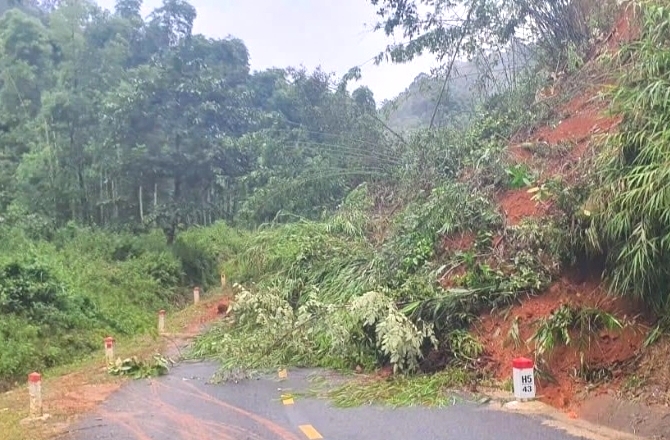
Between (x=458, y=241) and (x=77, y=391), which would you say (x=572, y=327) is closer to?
(x=458, y=241)

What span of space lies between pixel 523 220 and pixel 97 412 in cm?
667

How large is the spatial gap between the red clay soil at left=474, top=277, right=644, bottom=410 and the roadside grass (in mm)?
5327

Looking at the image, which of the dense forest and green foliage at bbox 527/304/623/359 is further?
Answer: the dense forest

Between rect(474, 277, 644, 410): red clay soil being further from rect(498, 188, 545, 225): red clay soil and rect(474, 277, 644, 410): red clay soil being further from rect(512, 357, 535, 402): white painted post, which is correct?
rect(498, 188, 545, 225): red clay soil

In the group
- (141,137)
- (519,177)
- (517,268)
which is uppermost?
(141,137)

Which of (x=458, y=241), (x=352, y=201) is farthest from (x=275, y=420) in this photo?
(x=352, y=201)

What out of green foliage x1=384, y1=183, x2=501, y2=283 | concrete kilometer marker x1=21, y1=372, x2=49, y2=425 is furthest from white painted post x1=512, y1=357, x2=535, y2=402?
concrete kilometer marker x1=21, y1=372, x2=49, y2=425

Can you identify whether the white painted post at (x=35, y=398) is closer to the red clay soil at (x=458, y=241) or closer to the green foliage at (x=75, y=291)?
the green foliage at (x=75, y=291)

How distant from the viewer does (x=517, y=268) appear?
9.56 meters

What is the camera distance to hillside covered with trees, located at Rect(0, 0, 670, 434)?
7957 mm

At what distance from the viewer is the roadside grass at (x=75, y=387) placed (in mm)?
7465

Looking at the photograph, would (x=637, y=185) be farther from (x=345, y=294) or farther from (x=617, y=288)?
(x=345, y=294)

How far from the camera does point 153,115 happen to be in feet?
76.3

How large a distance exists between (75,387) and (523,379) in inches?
Answer: 256
